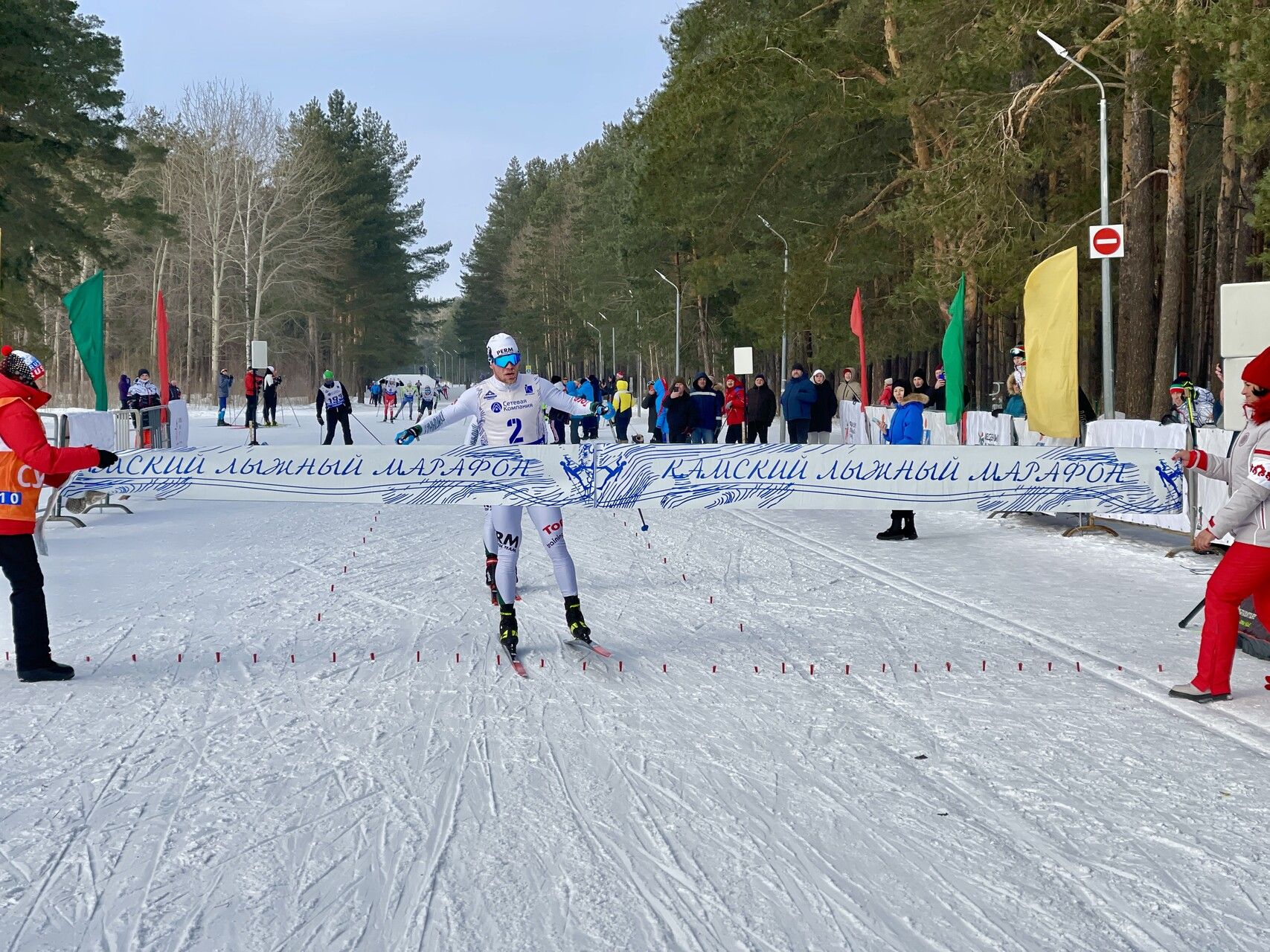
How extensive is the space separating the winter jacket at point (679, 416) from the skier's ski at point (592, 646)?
13410mm

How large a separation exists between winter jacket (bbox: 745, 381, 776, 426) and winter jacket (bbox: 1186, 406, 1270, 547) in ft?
53.2

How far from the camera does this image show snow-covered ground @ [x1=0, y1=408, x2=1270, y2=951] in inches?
152

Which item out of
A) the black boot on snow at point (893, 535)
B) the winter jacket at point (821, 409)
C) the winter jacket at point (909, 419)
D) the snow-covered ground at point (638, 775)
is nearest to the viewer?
the snow-covered ground at point (638, 775)

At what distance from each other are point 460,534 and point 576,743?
8475 millimetres

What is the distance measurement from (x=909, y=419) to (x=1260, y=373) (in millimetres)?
7217

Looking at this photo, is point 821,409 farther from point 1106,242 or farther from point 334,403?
point 334,403

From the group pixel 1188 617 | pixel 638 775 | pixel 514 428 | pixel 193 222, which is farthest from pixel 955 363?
pixel 193 222

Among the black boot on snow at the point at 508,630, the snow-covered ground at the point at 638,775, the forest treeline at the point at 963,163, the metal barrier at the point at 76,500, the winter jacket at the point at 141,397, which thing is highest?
the forest treeline at the point at 963,163

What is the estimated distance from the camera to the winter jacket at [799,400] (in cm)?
2189

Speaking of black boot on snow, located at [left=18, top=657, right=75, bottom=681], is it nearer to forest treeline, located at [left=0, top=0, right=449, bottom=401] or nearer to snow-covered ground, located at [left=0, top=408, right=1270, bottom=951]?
snow-covered ground, located at [left=0, top=408, right=1270, bottom=951]

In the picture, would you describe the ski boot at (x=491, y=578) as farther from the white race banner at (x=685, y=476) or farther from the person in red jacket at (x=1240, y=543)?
the person in red jacket at (x=1240, y=543)

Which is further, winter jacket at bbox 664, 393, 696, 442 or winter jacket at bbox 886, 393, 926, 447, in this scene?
winter jacket at bbox 664, 393, 696, 442

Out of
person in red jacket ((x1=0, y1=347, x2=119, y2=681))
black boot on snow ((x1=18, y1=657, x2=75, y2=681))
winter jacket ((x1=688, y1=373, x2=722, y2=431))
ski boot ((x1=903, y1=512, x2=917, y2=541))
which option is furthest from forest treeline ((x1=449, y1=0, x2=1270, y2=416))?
black boot on snow ((x1=18, y1=657, x2=75, y2=681))

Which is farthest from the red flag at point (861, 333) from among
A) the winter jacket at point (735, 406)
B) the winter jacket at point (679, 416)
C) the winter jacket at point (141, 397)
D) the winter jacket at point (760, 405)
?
the winter jacket at point (141, 397)
